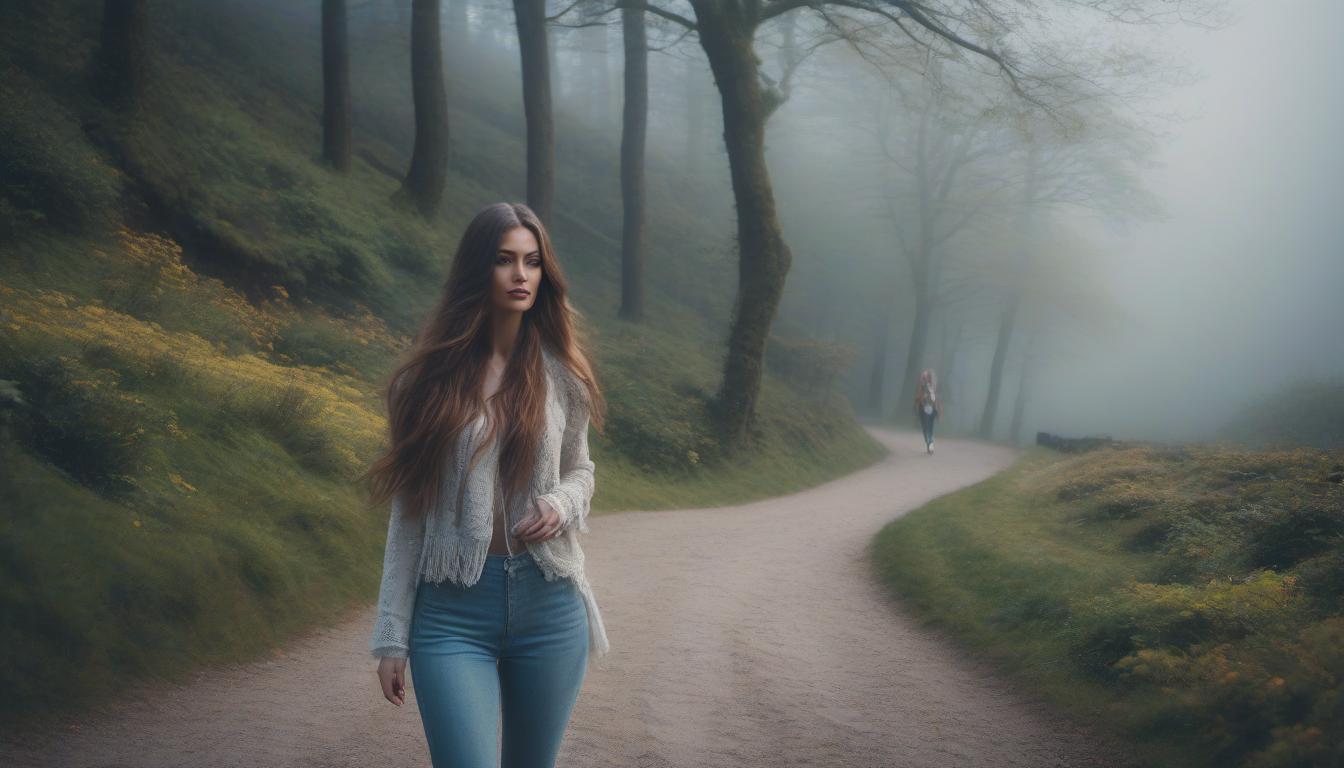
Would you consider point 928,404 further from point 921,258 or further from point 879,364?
point 879,364

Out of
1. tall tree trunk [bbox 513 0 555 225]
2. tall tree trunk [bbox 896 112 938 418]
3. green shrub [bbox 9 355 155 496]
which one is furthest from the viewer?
tall tree trunk [bbox 896 112 938 418]

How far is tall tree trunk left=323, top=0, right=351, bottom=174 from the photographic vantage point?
60.6 feet

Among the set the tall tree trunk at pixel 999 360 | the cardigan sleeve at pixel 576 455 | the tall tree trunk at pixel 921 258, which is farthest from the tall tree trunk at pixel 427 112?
the tall tree trunk at pixel 999 360

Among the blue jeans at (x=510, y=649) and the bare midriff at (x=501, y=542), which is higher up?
the bare midriff at (x=501, y=542)

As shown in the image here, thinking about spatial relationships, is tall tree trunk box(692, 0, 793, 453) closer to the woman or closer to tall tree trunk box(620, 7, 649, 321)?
tall tree trunk box(620, 7, 649, 321)

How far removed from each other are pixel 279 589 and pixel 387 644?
15.9 feet

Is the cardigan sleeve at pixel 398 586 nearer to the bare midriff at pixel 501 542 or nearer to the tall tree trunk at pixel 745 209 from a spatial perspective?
the bare midriff at pixel 501 542

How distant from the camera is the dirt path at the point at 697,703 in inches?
195

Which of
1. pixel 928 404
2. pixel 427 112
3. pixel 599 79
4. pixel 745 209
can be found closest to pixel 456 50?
pixel 599 79

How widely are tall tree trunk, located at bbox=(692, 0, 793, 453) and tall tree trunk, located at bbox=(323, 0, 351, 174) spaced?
6.65 metres

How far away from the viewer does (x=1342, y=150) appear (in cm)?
2717

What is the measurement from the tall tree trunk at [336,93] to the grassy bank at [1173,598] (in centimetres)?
1268

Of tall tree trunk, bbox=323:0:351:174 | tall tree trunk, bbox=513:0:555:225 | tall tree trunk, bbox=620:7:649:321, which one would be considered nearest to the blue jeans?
tall tree trunk, bbox=323:0:351:174

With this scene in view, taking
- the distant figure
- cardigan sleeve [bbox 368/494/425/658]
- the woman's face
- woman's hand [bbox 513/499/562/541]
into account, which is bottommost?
the distant figure
